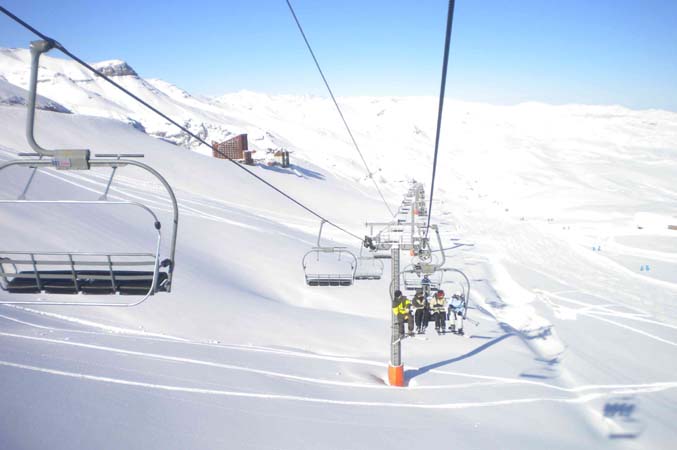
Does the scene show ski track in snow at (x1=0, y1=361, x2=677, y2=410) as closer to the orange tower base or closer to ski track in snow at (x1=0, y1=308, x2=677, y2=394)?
ski track in snow at (x1=0, y1=308, x2=677, y2=394)

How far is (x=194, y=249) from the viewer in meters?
15.5

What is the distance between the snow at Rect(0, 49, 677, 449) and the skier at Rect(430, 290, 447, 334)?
145 cm

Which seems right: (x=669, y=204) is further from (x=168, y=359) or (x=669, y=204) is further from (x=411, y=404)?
(x=168, y=359)

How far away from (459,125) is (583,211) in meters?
56.1

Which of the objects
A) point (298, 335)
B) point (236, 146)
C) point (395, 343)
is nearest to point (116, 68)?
point (236, 146)

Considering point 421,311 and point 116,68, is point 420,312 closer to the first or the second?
point 421,311

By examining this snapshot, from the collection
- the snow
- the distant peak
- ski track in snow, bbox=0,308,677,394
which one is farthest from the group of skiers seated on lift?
the distant peak

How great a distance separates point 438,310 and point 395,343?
1235 millimetres

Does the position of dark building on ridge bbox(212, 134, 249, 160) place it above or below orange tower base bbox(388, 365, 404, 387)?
above

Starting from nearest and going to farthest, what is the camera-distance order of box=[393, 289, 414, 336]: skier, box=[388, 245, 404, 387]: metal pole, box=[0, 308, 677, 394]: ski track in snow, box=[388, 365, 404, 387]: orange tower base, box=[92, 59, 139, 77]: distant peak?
1. box=[393, 289, 414, 336]: skier
2. box=[0, 308, 677, 394]: ski track in snow
3. box=[388, 245, 404, 387]: metal pole
4. box=[388, 365, 404, 387]: orange tower base
5. box=[92, 59, 139, 77]: distant peak

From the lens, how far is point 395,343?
8086 mm

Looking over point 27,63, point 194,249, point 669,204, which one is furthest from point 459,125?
point 194,249

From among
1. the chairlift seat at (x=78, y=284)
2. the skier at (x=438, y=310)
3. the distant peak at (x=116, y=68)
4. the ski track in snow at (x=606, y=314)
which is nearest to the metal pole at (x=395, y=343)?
the skier at (x=438, y=310)

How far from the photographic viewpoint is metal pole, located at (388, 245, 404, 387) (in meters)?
7.59
